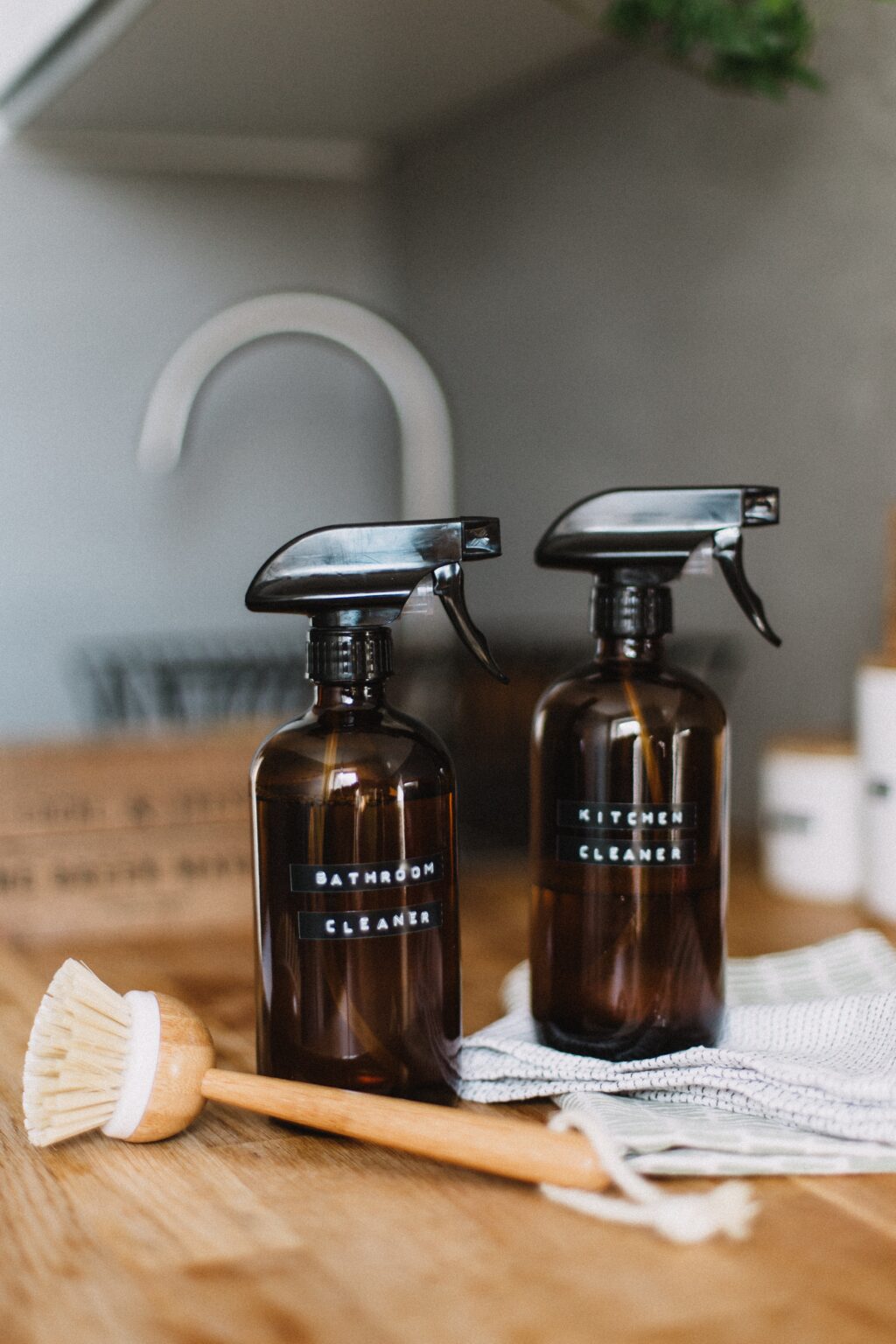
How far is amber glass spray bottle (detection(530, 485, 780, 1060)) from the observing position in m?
0.49

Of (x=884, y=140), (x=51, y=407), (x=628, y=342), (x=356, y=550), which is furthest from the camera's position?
(x=51, y=407)

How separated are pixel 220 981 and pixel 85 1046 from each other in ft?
0.82

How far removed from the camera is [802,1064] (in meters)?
0.46

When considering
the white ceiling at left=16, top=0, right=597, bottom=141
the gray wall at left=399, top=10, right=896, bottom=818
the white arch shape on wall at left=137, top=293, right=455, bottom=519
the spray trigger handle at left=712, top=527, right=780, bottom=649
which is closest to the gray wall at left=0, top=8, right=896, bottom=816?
the gray wall at left=399, top=10, right=896, bottom=818

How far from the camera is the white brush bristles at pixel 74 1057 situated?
427 mm

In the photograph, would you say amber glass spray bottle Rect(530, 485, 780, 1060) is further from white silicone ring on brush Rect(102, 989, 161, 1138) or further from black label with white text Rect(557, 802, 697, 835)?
white silicone ring on brush Rect(102, 989, 161, 1138)

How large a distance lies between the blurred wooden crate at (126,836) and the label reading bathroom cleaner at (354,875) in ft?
0.99

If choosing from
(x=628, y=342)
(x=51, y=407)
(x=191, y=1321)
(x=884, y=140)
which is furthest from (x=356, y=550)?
(x=51, y=407)

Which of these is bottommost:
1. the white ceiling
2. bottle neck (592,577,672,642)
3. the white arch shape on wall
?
bottle neck (592,577,672,642)

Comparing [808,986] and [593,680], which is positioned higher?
[593,680]

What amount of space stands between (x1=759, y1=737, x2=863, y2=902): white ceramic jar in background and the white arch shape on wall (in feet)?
0.92

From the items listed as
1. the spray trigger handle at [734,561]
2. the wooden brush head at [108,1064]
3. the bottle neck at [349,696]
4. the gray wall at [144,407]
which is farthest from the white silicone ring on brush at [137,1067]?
the gray wall at [144,407]

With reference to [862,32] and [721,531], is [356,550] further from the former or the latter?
[862,32]

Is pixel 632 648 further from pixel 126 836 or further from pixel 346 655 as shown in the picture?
pixel 126 836
